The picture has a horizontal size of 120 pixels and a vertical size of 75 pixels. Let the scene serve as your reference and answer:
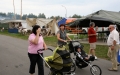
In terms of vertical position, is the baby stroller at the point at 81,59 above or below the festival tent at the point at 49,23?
below

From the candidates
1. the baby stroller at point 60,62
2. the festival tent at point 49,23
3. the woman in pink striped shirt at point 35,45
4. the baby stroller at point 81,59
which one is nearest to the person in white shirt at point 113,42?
the baby stroller at point 81,59

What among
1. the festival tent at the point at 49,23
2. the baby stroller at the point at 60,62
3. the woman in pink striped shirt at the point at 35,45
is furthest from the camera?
the festival tent at the point at 49,23

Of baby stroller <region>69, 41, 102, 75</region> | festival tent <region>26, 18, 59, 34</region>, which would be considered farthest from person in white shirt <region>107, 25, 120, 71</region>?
festival tent <region>26, 18, 59, 34</region>

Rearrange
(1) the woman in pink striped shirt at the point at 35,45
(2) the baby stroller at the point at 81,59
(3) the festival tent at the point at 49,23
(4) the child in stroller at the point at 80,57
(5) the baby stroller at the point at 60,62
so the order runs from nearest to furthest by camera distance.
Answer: (1) the woman in pink striped shirt at the point at 35,45, (5) the baby stroller at the point at 60,62, (2) the baby stroller at the point at 81,59, (4) the child in stroller at the point at 80,57, (3) the festival tent at the point at 49,23

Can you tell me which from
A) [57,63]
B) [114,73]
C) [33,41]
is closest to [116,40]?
[114,73]

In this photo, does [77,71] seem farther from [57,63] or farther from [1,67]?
[1,67]

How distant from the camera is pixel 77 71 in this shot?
20.5 feet

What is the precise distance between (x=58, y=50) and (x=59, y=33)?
1.61 m

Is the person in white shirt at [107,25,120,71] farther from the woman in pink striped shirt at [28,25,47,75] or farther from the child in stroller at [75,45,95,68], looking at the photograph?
the woman in pink striped shirt at [28,25,47,75]

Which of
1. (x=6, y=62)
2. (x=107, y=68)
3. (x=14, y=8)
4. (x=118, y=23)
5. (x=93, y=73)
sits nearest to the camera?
(x=93, y=73)

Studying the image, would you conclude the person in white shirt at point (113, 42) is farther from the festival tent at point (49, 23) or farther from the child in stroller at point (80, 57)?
the festival tent at point (49, 23)

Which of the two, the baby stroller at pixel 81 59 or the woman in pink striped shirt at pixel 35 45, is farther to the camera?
the baby stroller at pixel 81 59

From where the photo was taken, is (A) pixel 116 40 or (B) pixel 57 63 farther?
(A) pixel 116 40

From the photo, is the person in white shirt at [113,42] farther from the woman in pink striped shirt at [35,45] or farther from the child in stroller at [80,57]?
the woman in pink striped shirt at [35,45]
